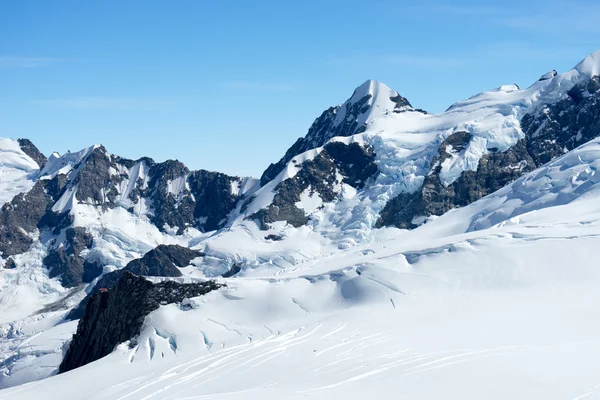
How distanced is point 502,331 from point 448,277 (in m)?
14.4

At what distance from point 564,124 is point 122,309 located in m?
141

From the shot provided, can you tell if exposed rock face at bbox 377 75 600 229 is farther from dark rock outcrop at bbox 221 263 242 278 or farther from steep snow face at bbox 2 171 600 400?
steep snow face at bbox 2 171 600 400

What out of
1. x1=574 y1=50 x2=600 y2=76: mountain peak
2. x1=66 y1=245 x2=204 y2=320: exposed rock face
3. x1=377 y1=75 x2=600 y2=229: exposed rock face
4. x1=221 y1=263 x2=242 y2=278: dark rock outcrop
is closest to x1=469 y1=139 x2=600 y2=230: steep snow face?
x1=377 y1=75 x2=600 y2=229: exposed rock face

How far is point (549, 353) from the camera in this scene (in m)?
44.7

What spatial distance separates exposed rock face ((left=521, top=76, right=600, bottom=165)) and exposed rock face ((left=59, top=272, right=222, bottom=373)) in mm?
128911

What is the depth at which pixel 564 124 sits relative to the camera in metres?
180

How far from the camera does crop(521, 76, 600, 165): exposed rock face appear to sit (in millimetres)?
176837

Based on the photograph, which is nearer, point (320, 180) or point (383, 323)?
point (383, 323)

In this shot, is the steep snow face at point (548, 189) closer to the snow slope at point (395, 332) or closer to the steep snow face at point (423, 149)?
the snow slope at point (395, 332)

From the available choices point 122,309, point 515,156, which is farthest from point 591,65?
point 122,309

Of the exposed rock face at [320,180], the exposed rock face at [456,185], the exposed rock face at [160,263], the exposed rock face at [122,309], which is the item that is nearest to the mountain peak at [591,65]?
the exposed rock face at [456,185]

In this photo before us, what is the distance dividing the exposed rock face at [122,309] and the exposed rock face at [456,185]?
345ft

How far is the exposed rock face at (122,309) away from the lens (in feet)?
201

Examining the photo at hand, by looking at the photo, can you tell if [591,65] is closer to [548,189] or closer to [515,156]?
[515,156]
